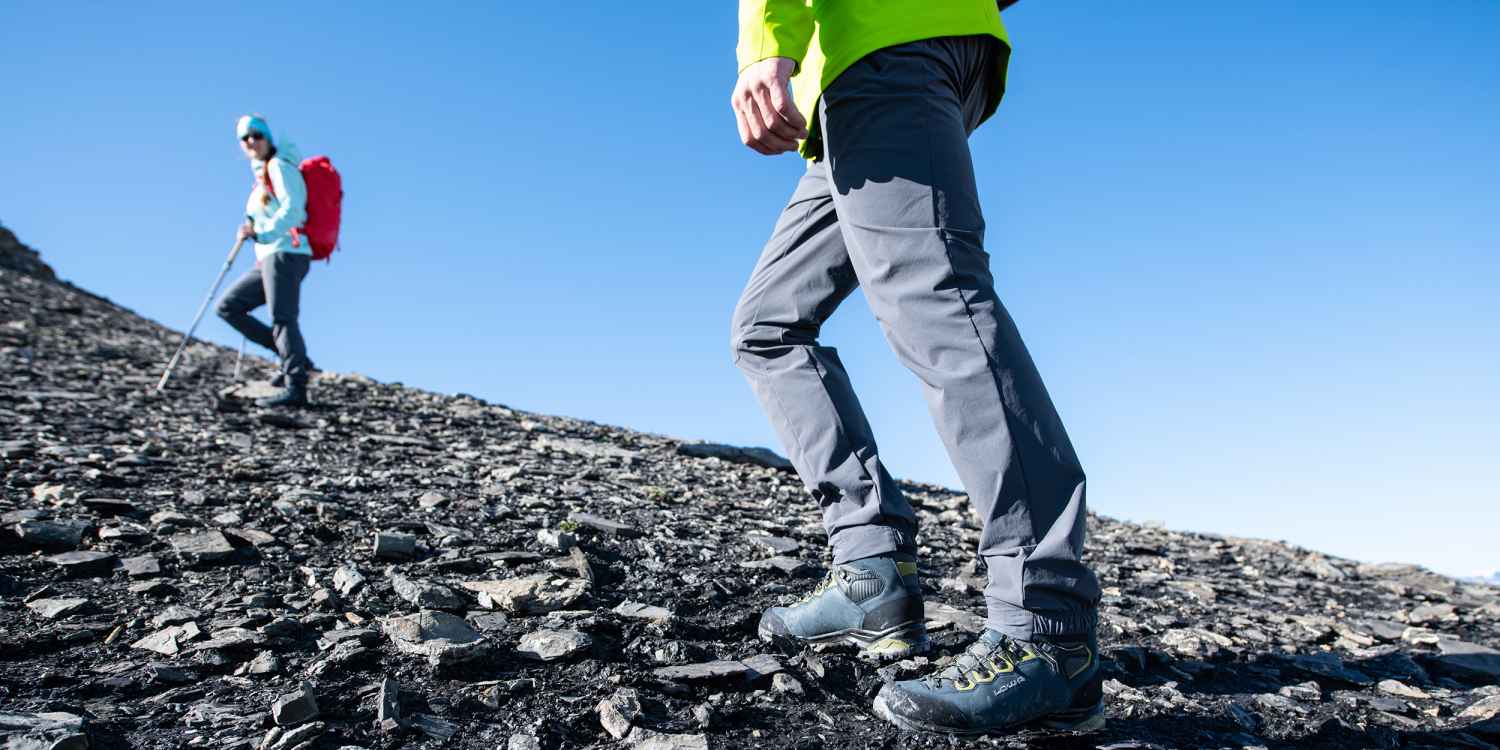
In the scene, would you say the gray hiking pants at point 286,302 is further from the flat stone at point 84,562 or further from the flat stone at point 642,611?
the flat stone at point 642,611

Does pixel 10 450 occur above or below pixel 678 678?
above

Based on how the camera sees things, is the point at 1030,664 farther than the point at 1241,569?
No

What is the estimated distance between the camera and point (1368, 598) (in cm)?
707

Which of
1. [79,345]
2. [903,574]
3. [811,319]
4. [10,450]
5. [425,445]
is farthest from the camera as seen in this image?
[79,345]

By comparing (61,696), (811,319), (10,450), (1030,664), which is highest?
(811,319)

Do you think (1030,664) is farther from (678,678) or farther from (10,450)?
(10,450)

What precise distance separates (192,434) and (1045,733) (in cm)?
762

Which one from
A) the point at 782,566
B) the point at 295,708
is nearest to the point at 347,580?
the point at 295,708

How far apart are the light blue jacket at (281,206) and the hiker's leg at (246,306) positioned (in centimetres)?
47

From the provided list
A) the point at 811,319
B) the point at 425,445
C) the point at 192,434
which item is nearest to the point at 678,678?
the point at 811,319

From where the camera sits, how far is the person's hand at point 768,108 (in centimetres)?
278

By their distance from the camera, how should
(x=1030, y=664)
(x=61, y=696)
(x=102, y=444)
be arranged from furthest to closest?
1. (x=102, y=444)
2. (x=61, y=696)
3. (x=1030, y=664)

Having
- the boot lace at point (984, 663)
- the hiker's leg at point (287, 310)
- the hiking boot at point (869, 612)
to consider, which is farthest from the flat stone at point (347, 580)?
the hiker's leg at point (287, 310)

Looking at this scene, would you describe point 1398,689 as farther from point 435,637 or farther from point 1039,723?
point 435,637
